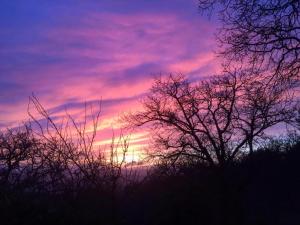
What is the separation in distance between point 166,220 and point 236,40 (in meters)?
13.4

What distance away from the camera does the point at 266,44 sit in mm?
8656

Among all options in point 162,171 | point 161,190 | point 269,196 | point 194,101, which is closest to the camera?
point 161,190

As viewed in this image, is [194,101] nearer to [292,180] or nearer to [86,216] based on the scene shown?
[292,180]

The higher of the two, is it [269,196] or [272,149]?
[272,149]

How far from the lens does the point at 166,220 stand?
20.8 m

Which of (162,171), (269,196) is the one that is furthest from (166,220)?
(269,196)

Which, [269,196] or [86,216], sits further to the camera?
[269,196]

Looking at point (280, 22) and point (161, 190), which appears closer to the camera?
point (280, 22)

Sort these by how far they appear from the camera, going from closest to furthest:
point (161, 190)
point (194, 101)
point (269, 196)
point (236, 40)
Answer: point (236, 40) → point (161, 190) → point (194, 101) → point (269, 196)

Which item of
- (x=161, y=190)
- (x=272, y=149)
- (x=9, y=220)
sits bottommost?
(x=9, y=220)

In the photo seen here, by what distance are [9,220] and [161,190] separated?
19948 mm

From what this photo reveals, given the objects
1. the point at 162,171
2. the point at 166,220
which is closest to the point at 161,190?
the point at 162,171

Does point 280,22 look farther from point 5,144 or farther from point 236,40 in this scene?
point 5,144

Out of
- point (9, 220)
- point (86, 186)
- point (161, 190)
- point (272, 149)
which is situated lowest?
point (9, 220)
